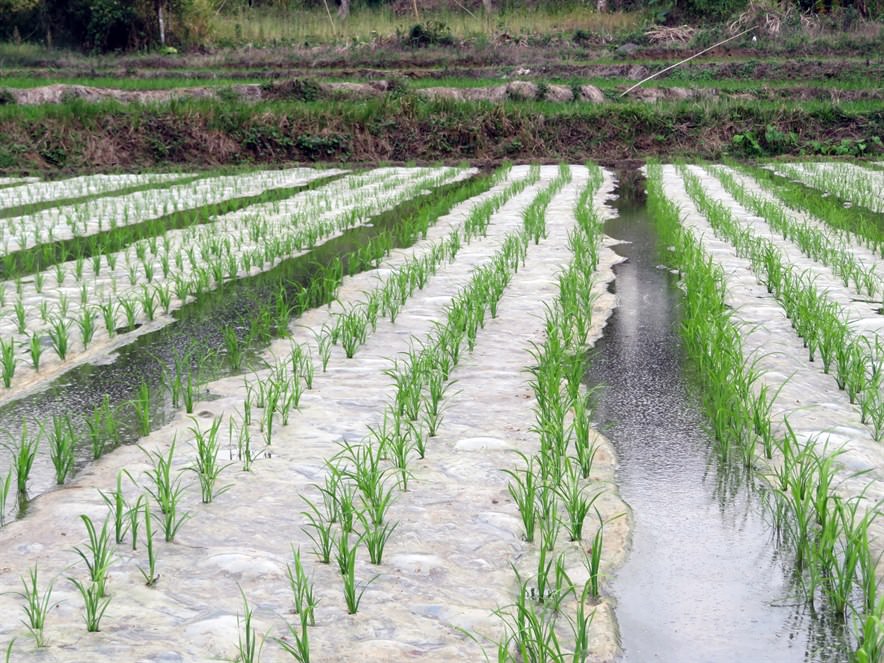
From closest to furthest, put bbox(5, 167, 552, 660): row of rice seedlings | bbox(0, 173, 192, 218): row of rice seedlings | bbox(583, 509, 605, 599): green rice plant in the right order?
bbox(5, 167, 552, 660): row of rice seedlings → bbox(583, 509, 605, 599): green rice plant → bbox(0, 173, 192, 218): row of rice seedlings

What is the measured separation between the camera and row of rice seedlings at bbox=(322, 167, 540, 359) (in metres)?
4.63

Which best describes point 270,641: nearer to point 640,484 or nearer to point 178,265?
point 640,484

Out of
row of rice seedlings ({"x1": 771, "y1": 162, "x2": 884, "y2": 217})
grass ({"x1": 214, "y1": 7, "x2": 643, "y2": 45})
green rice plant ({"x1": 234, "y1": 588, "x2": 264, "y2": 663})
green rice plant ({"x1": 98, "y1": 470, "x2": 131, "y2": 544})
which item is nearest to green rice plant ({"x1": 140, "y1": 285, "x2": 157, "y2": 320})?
green rice plant ({"x1": 98, "y1": 470, "x2": 131, "y2": 544})

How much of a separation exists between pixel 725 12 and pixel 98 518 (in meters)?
31.1

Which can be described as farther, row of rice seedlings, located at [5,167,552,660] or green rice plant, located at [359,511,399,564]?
green rice plant, located at [359,511,399,564]

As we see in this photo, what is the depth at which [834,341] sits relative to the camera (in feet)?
13.6

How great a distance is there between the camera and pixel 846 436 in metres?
3.33

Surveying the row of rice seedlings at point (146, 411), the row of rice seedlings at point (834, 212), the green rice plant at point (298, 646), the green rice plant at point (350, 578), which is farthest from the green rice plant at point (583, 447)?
the row of rice seedlings at point (834, 212)

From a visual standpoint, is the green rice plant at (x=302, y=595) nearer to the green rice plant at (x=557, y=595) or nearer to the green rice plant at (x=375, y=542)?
the green rice plant at (x=375, y=542)

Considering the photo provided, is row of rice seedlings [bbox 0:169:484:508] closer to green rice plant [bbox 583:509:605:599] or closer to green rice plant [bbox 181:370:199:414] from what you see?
green rice plant [bbox 181:370:199:414]

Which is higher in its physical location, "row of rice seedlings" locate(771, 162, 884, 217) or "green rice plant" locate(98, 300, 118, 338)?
"row of rice seedlings" locate(771, 162, 884, 217)

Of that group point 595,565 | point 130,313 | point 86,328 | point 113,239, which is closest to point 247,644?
point 595,565

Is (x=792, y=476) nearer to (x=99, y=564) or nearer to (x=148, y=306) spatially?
(x=99, y=564)

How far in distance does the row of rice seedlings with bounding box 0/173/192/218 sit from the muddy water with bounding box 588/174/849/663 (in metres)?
8.00
